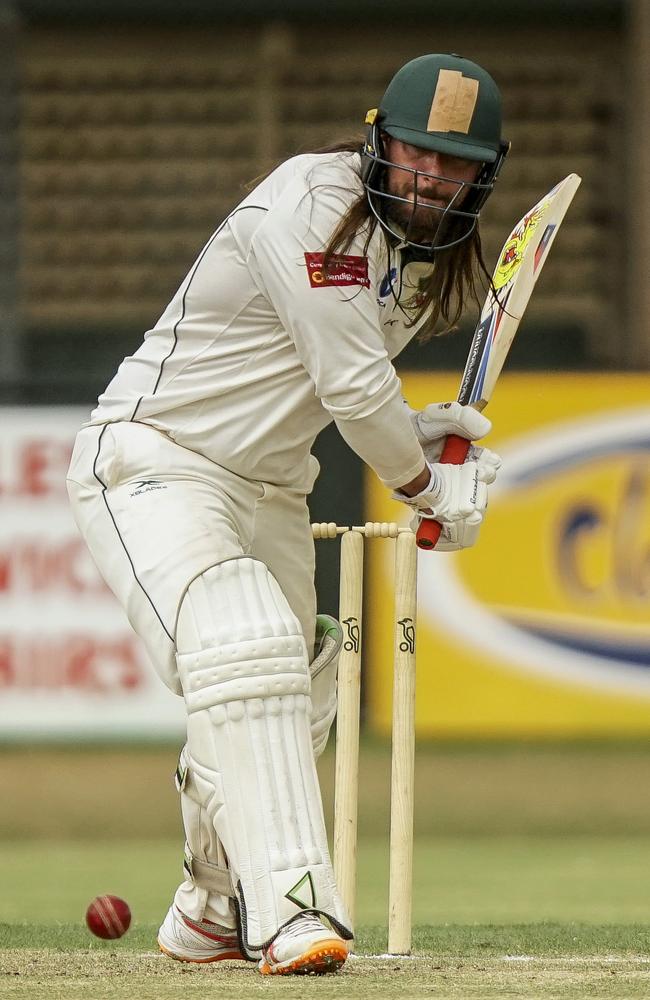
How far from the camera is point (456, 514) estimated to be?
310 centimetres

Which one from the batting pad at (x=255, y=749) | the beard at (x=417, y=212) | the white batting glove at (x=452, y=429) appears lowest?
the batting pad at (x=255, y=749)

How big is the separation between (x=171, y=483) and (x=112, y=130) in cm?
636

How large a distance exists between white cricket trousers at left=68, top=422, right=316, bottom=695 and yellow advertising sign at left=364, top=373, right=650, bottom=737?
3413 mm

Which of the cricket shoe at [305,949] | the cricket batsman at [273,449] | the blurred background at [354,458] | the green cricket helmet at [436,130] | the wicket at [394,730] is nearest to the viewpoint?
the cricket shoe at [305,949]

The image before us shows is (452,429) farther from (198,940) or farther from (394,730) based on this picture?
(198,940)

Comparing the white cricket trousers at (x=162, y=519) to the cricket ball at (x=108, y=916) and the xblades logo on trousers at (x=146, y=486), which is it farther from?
the cricket ball at (x=108, y=916)

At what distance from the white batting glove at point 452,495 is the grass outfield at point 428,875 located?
752mm

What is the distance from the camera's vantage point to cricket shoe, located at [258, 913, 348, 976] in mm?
2789

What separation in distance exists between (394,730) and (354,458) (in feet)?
11.3

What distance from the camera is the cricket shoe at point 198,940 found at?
3322 millimetres

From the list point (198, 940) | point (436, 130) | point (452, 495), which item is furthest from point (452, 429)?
point (198, 940)

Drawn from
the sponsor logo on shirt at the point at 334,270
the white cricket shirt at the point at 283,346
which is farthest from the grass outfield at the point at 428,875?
the sponsor logo on shirt at the point at 334,270

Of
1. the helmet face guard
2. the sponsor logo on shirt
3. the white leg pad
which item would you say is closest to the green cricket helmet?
the helmet face guard

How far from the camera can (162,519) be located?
9.94 feet
